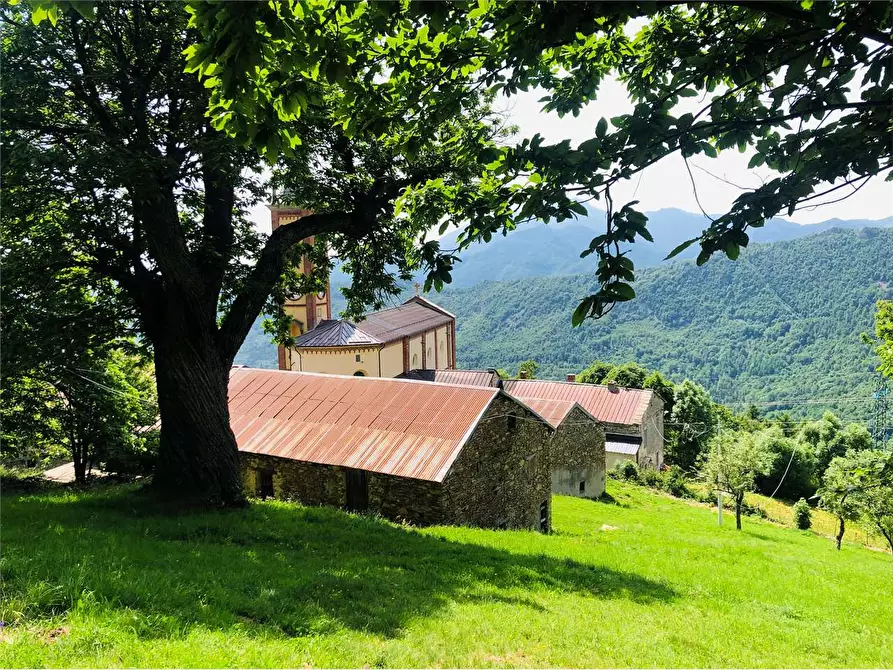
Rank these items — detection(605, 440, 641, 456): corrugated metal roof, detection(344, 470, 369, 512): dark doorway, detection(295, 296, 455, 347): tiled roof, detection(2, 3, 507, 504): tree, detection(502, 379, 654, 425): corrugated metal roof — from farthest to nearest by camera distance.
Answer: detection(502, 379, 654, 425): corrugated metal roof < detection(605, 440, 641, 456): corrugated metal roof < detection(295, 296, 455, 347): tiled roof < detection(344, 470, 369, 512): dark doorway < detection(2, 3, 507, 504): tree

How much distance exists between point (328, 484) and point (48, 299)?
886 cm

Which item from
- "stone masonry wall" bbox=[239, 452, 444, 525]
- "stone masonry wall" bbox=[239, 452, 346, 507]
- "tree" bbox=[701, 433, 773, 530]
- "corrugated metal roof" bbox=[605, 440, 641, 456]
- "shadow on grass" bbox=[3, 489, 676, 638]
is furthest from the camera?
"corrugated metal roof" bbox=[605, 440, 641, 456]

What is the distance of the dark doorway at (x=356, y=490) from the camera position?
14.7 meters

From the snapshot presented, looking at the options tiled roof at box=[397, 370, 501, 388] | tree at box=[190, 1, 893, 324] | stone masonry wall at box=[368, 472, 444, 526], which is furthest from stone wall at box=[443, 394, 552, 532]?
tiled roof at box=[397, 370, 501, 388]

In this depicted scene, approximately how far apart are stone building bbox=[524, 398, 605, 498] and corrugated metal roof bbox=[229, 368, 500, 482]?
452 inches

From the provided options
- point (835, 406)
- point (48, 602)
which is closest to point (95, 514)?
point (48, 602)

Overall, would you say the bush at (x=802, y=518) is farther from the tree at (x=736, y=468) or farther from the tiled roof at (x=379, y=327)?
the tiled roof at (x=379, y=327)

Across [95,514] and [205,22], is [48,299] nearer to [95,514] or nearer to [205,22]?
[95,514]

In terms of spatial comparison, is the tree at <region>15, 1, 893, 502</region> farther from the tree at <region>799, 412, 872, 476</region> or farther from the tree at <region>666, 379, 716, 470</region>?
the tree at <region>799, 412, 872, 476</region>

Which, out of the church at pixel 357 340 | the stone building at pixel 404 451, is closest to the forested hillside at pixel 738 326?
the church at pixel 357 340

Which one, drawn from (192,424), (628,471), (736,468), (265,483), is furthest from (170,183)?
(628,471)

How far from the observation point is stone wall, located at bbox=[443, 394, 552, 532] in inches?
559

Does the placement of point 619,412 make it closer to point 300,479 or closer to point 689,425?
point 689,425

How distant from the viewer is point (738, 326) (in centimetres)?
10744
